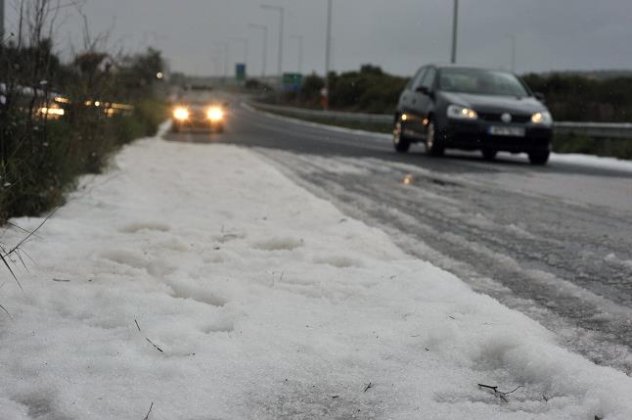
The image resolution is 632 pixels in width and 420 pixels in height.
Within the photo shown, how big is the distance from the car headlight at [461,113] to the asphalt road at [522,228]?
123cm

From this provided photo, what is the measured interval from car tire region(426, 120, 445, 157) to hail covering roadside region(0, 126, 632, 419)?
8461 millimetres

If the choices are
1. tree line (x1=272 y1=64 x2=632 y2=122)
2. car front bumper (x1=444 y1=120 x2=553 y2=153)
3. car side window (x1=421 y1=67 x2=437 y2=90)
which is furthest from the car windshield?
tree line (x1=272 y1=64 x2=632 y2=122)

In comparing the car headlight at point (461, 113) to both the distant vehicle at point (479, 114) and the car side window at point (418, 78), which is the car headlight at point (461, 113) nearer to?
the distant vehicle at point (479, 114)

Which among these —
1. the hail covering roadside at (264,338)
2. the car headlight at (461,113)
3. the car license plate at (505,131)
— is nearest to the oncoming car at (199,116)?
the car headlight at (461,113)

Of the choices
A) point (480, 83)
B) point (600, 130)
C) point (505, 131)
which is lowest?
point (505, 131)

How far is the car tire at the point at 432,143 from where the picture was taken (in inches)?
521

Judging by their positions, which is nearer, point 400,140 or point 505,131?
point 505,131

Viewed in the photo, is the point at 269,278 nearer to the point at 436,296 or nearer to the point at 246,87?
the point at 436,296

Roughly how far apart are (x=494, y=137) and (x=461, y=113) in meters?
0.66

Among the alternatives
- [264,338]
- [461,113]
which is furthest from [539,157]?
[264,338]

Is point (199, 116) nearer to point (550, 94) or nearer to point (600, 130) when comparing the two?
point (600, 130)

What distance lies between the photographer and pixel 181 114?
24.4m

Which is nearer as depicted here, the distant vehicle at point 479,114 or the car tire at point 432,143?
the distant vehicle at point 479,114

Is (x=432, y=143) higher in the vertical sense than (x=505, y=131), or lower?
lower
